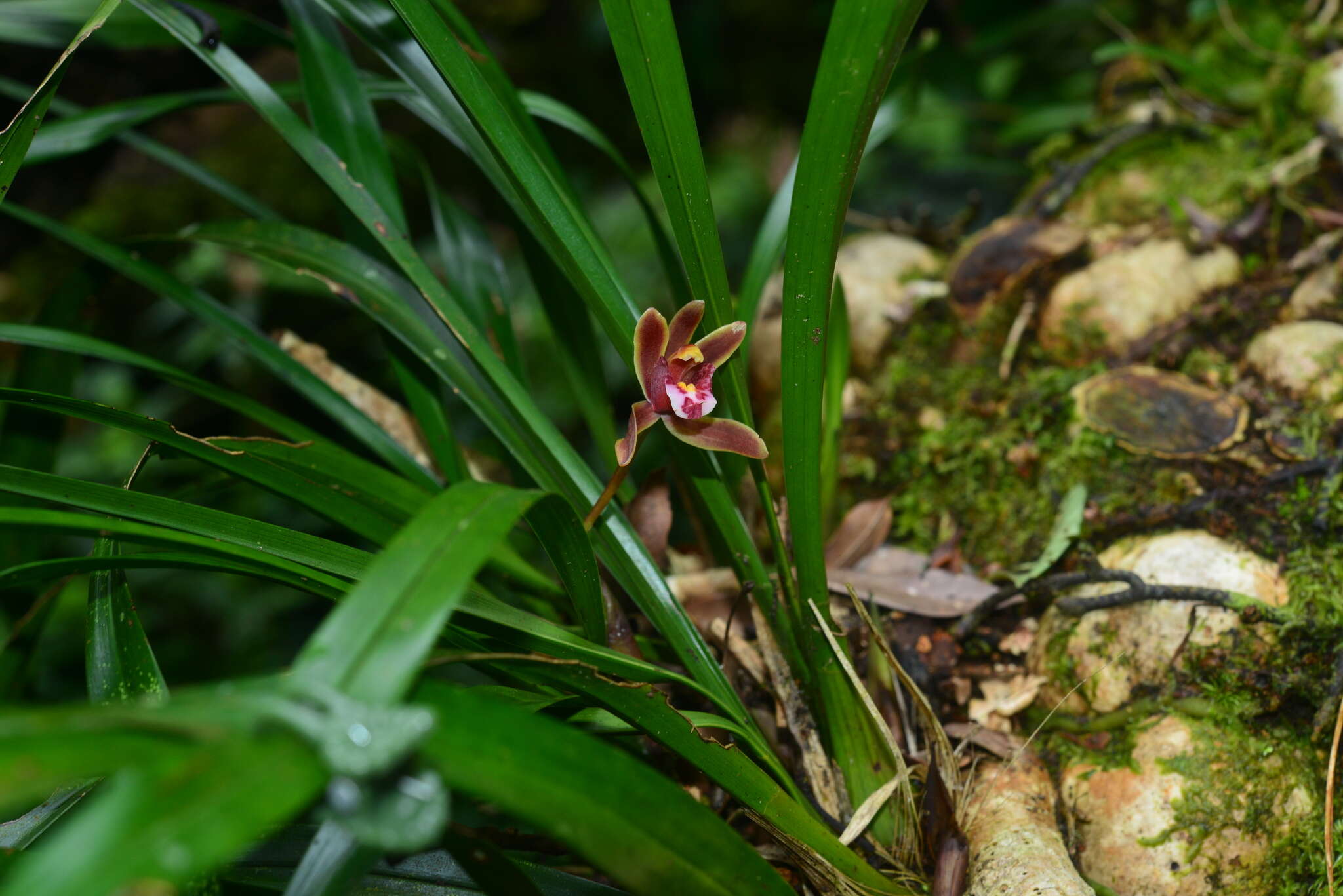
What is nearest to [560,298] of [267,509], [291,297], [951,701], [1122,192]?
[951,701]

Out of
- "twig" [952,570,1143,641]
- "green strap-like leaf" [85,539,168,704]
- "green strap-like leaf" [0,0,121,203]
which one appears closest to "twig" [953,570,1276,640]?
"twig" [952,570,1143,641]

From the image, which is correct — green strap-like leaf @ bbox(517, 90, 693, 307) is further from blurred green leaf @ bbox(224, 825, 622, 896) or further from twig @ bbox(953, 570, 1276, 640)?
blurred green leaf @ bbox(224, 825, 622, 896)

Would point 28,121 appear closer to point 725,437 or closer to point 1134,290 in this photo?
point 725,437

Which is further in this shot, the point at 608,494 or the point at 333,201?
the point at 333,201

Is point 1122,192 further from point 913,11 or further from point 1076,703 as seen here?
point 913,11

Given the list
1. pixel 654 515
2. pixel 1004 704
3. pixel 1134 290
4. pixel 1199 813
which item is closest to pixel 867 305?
pixel 1134 290
